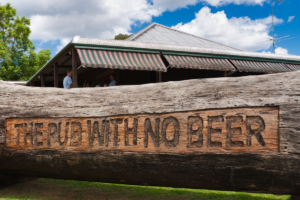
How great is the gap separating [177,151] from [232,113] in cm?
60

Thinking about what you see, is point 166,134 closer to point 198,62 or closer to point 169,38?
point 198,62

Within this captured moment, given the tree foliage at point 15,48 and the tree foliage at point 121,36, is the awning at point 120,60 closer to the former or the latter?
the tree foliage at point 15,48

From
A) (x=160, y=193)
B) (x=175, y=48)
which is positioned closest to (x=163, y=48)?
(x=175, y=48)

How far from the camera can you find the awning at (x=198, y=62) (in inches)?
313

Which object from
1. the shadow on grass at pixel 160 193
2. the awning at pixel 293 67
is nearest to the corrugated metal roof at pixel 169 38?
the awning at pixel 293 67

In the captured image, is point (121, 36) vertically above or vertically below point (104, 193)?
above

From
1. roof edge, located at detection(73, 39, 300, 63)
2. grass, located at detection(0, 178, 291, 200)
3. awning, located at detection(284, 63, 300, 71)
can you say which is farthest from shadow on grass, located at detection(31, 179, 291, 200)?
awning, located at detection(284, 63, 300, 71)

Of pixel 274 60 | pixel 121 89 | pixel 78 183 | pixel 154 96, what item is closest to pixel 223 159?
pixel 154 96

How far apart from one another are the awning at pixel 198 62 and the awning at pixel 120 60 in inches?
19.2

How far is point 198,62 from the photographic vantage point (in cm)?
824

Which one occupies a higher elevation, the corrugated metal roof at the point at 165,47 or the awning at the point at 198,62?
the corrugated metal roof at the point at 165,47

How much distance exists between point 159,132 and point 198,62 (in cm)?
618

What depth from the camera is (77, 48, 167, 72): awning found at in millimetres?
7062

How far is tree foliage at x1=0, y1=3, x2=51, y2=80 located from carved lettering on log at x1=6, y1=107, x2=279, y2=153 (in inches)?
816
